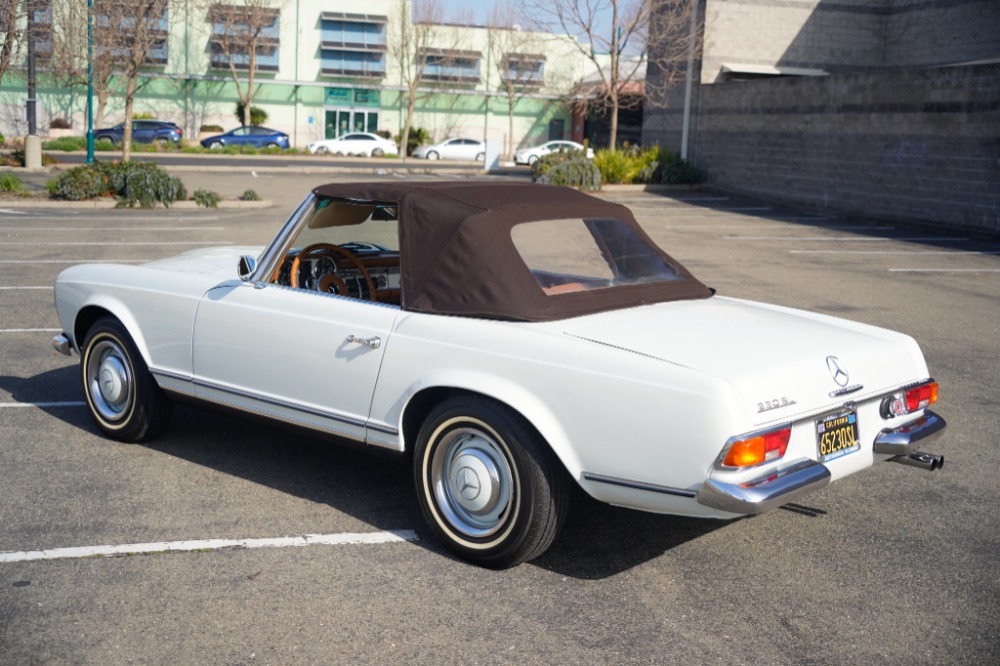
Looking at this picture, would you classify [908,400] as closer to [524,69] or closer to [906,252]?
[906,252]

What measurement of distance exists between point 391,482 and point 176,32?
2361 inches

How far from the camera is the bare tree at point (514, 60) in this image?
61219 millimetres

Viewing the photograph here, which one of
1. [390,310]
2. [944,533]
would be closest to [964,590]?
[944,533]

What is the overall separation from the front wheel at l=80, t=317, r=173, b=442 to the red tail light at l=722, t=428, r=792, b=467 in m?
3.37

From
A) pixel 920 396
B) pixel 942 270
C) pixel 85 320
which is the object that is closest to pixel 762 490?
pixel 920 396

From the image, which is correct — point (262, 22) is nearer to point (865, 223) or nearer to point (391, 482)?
point (865, 223)

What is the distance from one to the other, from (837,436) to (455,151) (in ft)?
164

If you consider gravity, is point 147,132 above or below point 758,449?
above

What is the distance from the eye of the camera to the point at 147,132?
5019 cm

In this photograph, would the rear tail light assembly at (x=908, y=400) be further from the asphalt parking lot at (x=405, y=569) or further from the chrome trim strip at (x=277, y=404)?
the chrome trim strip at (x=277, y=404)

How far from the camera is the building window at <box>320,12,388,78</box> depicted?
61.6m

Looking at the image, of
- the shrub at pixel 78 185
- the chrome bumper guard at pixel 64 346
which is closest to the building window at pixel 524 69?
the shrub at pixel 78 185

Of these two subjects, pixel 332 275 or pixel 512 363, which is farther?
pixel 332 275

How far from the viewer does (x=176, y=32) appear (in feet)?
198
